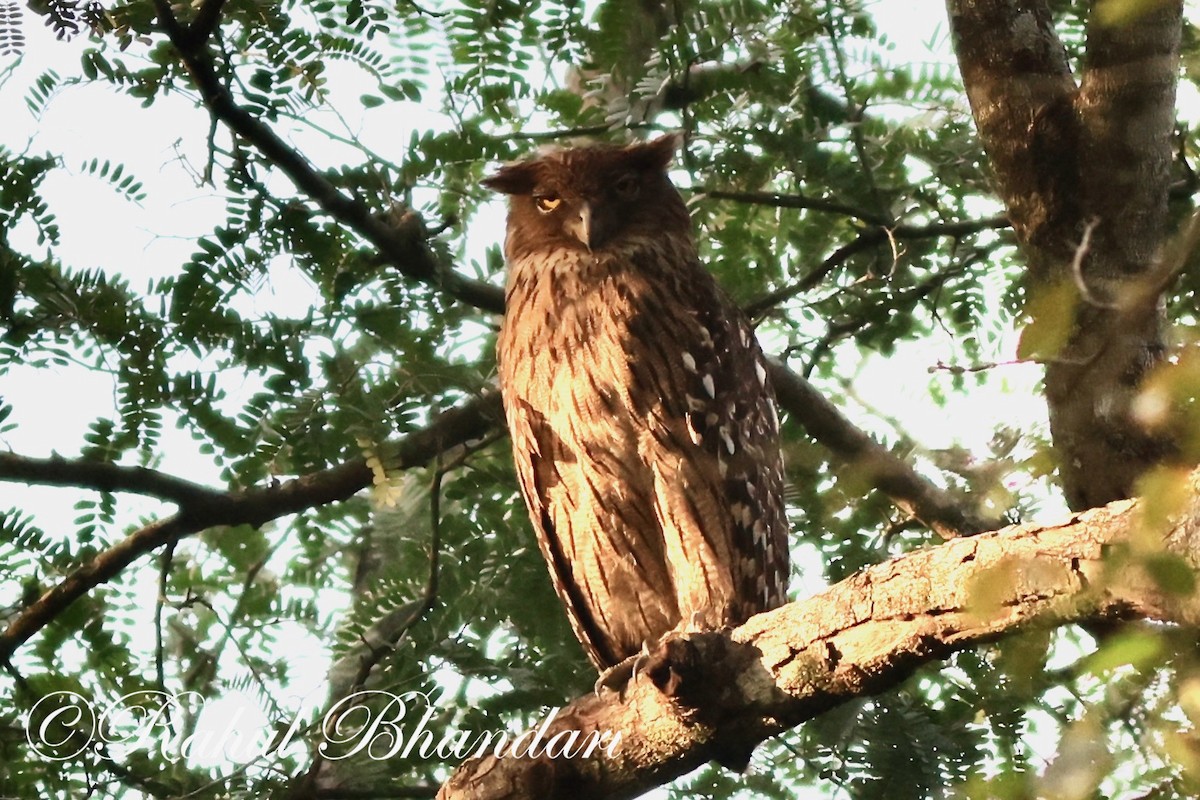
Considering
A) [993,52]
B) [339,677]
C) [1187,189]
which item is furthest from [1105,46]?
[339,677]

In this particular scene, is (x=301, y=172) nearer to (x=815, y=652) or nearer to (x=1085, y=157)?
(x=815, y=652)

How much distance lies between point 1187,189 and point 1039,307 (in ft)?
7.84

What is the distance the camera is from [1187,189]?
3064mm

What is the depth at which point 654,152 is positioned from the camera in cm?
342

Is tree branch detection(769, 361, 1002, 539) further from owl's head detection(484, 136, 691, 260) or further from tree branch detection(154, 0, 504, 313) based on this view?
tree branch detection(154, 0, 504, 313)

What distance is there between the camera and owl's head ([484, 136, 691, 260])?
134 inches

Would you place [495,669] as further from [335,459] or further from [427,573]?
[335,459]

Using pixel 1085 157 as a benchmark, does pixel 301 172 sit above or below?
above

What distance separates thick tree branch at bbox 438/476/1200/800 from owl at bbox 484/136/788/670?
2.36 ft

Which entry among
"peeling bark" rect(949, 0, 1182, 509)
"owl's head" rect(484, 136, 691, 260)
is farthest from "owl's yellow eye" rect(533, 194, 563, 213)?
"peeling bark" rect(949, 0, 1182, 509)

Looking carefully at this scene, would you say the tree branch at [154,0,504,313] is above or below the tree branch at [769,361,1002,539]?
above

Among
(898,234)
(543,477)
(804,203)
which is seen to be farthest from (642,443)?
(898,234)

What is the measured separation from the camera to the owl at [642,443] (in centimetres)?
305

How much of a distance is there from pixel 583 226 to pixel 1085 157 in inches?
47.6
